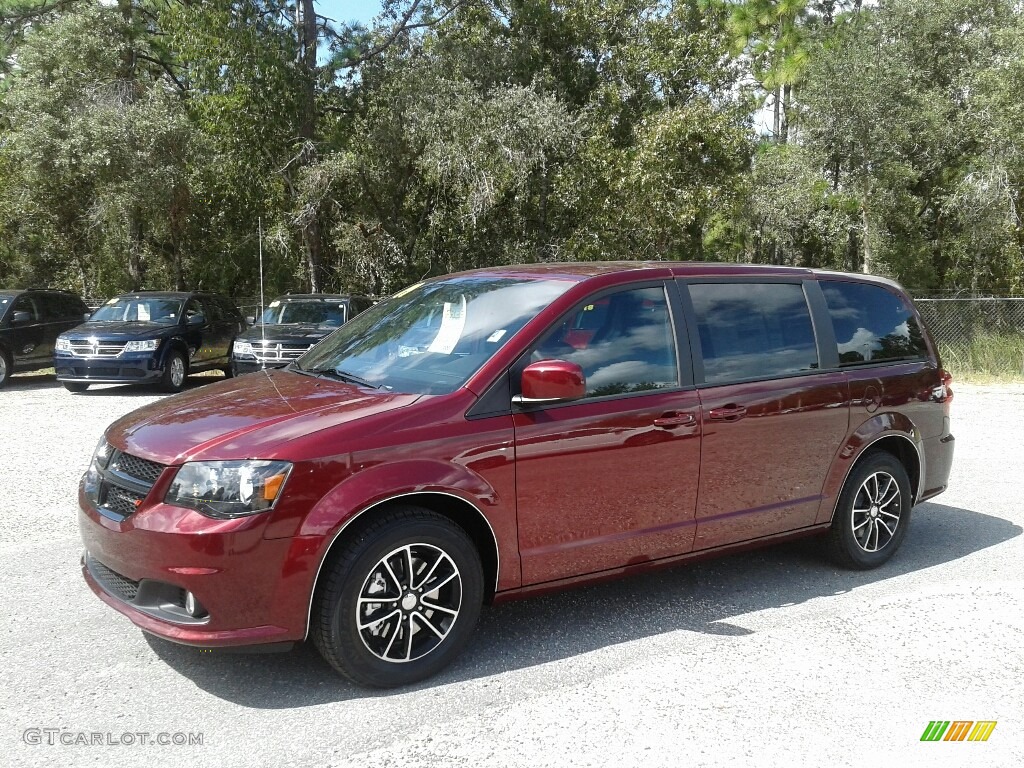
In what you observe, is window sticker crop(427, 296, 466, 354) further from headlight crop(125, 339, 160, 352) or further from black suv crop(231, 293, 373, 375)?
headlight crop(125, 339, 160, 352)

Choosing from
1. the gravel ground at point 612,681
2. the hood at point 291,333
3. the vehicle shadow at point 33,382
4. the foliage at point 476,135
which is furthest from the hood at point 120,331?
the gravel ground at point 612,681

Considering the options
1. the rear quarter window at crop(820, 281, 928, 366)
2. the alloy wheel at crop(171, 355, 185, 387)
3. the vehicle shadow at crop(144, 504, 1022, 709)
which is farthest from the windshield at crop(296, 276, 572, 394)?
the alloy wheel at crop(171, 355, 185, 387)

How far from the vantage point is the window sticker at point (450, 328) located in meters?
4.54

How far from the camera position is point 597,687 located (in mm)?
3947

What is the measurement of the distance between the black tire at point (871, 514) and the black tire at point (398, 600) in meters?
2.59

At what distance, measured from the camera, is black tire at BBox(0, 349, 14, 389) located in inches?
619

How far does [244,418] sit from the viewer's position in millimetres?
3986

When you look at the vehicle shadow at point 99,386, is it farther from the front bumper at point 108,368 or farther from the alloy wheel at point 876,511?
the alloy wheel at point 876,511

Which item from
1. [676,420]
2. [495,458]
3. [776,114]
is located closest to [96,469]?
[495,458]

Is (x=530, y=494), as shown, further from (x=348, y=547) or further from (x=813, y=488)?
(x=813, y=488)

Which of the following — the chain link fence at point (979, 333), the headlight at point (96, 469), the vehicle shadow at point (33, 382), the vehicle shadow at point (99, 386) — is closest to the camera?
the headlight at point (96, 469)

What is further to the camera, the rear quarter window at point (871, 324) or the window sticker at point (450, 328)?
the rear quarter window at point (871, 324)

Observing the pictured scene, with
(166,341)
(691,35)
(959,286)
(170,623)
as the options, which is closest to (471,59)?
(691,35)

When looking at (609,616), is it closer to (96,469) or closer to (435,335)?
(435,335)
